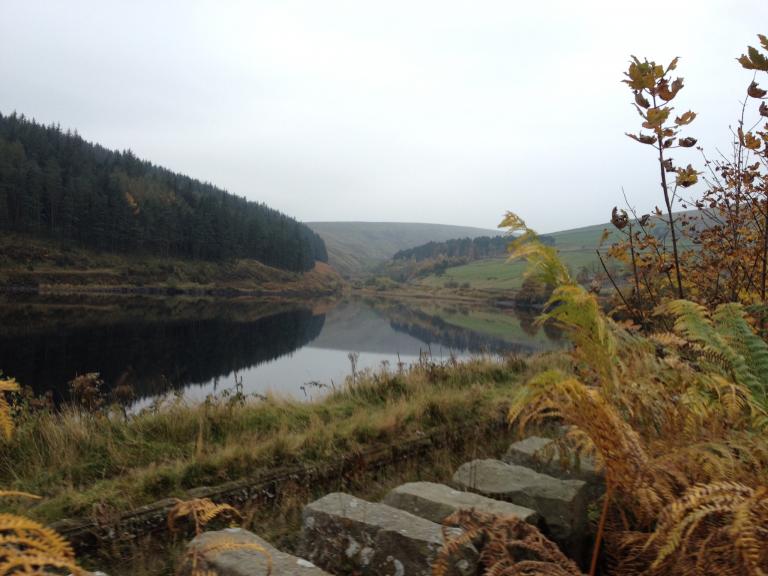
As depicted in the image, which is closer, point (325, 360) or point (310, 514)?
point (310, 514)

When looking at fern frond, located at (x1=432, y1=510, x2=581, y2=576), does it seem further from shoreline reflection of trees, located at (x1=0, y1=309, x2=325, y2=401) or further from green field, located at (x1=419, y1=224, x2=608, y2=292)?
green field, located at (x1=419, y1=224, x2=608, y2=292)

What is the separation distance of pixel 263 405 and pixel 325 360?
14.3 m

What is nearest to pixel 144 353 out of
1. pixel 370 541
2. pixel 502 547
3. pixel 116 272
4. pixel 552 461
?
pixel 552 461

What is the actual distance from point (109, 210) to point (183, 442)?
7885 cm

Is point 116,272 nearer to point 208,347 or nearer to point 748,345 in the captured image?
point 208,347

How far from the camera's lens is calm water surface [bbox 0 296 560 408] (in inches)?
583

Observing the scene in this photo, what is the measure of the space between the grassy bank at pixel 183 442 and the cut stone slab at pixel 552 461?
1.51m

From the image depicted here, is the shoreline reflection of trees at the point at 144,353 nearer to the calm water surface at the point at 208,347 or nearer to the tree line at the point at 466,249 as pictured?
the calm water surface at the point at 208,347

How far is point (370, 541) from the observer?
242 cm

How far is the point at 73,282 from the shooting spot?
59219 millimetres

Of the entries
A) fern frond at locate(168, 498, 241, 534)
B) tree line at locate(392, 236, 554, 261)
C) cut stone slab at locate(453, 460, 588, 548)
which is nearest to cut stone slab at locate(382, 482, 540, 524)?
cut stone slab at locate(453, 460, 588, 548)

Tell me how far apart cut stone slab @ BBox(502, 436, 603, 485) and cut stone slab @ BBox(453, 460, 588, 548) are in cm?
13

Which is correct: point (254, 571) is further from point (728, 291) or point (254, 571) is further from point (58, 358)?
point (58, 358)

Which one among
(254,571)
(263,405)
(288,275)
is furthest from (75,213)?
(254,571)
